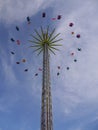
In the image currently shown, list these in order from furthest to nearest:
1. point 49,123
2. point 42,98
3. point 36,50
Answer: point 36,50 < point 42,98 < point 49,123

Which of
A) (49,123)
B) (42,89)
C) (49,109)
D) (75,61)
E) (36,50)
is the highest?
(36,50)

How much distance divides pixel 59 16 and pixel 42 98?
16.7 m

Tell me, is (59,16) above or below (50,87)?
above

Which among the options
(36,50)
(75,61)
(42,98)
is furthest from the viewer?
(36,50)

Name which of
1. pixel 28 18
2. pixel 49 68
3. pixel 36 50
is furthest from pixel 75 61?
pixel 28 18

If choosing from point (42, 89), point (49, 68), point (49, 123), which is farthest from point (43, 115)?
point (49, 68)

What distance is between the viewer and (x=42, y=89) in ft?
176

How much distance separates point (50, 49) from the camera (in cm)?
6134

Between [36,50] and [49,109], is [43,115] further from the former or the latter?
[36,50]

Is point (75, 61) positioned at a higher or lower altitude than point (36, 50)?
lower

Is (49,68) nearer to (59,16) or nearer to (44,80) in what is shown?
(44,80)

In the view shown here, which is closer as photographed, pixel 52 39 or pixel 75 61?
pixel 75 61

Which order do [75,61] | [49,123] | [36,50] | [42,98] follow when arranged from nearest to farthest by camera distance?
[49,123], [42,98], [75,61], [36,50]

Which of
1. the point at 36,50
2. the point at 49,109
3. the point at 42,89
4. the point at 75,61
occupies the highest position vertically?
the point at 36,50
